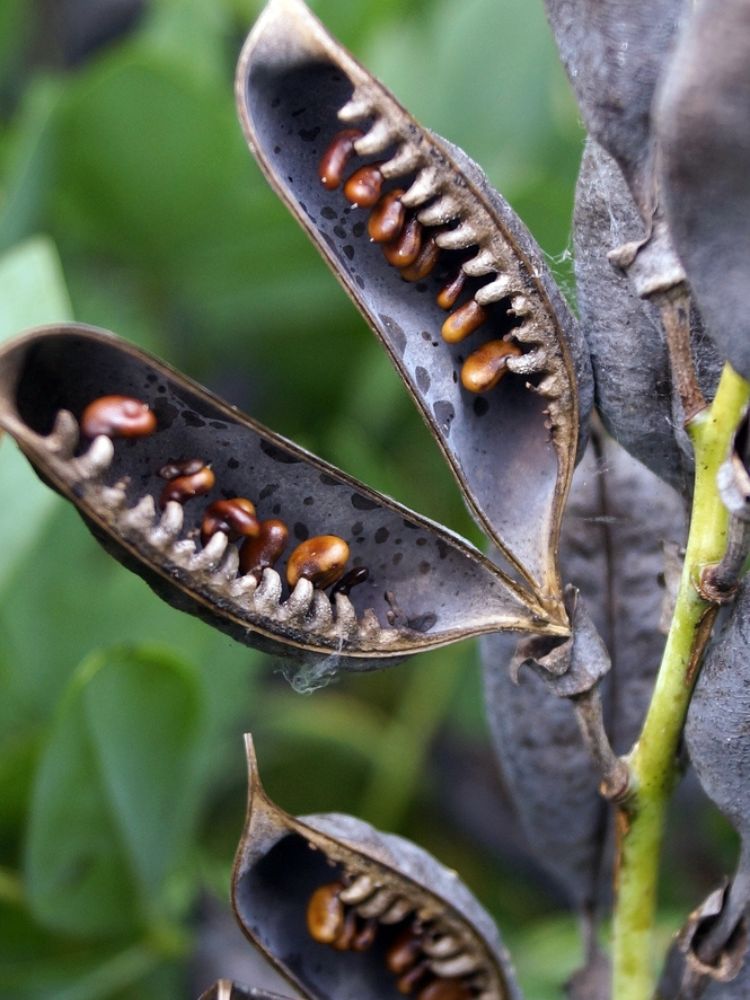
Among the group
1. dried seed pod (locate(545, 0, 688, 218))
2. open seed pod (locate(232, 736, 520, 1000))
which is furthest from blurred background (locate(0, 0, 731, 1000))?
dried seed pod (locate(545, 0, 688, 218))

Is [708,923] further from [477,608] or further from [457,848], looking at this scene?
[457,848]

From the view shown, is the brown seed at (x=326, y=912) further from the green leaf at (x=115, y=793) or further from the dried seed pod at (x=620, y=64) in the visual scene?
the dried seed pod at (x=620, y=64)

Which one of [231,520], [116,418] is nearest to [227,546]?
[231,520]

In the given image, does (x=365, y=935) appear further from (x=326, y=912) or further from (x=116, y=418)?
(x=116, y=418)

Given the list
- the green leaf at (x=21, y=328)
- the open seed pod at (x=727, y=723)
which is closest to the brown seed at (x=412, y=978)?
the open seed pod at (x=727, y=723)

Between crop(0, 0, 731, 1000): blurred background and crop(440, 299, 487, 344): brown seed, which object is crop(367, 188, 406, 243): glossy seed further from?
crop(0, 0, 731, 1000): blurred background

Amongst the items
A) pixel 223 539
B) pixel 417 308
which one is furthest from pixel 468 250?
pixel 223 539
